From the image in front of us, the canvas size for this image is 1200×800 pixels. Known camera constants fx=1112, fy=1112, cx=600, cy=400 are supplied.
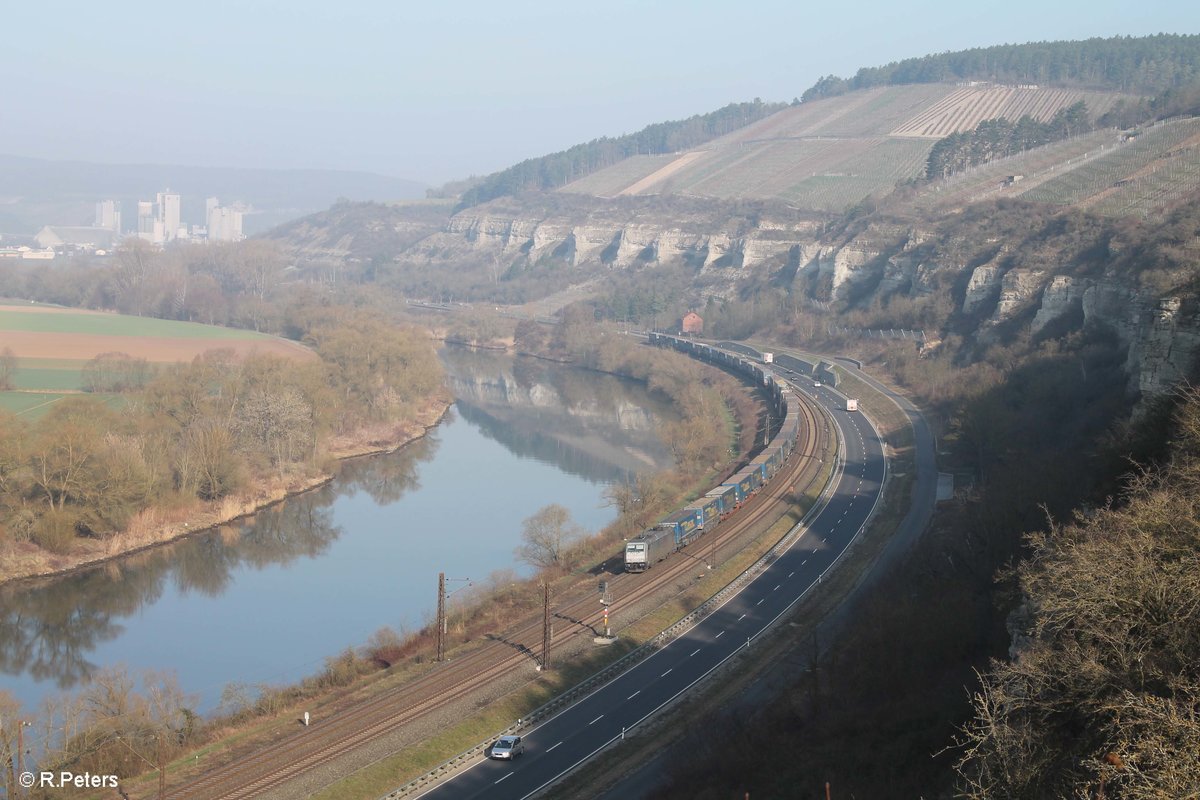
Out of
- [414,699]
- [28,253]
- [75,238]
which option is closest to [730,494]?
[414,699]

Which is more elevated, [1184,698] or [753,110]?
[753,110]

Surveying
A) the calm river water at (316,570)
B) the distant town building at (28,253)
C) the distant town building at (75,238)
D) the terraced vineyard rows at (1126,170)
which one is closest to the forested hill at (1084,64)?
the terraced vineyard rows at (1126,170)

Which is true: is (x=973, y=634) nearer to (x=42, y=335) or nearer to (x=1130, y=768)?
(x=1130, y=768)

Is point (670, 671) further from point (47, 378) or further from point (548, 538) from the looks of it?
point (47, 378)

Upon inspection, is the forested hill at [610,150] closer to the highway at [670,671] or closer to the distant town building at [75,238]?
the distant town building at [75,238]

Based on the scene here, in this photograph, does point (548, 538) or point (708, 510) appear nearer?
point (548, 538)

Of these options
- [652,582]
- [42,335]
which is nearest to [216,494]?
[652,582]

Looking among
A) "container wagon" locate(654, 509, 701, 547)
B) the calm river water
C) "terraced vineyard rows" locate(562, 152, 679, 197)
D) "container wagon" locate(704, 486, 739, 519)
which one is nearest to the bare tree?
the calm river water
